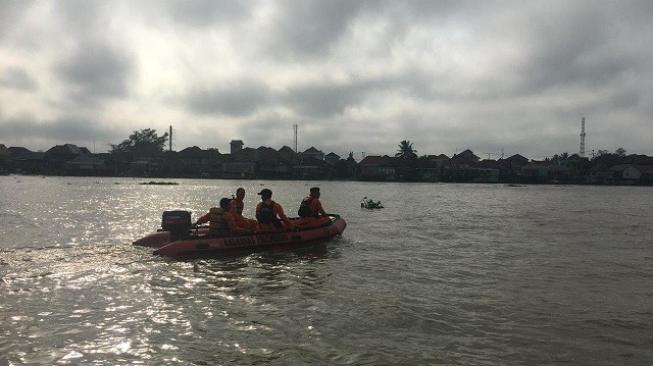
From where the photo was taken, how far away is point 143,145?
364 feet

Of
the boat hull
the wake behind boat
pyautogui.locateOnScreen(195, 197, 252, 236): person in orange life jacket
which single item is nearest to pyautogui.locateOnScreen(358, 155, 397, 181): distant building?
the boat hull

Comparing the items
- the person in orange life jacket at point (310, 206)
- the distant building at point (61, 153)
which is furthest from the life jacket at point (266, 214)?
the distant building at point (61, 153)

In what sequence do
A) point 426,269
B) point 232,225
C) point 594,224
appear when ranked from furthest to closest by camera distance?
point 594,224, point 232,225, point 426,269

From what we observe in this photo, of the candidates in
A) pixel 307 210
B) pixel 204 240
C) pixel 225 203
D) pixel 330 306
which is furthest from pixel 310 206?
pixel 330 306

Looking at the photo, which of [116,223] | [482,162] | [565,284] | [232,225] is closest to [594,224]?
[565,284]

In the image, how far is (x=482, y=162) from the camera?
107625 millimetres

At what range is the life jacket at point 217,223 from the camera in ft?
43.2

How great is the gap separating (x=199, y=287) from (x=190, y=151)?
3712 inches

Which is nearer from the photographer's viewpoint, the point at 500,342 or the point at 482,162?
the point at 500,342

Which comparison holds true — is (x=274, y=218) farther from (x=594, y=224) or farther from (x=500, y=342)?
(x=594, y=224)

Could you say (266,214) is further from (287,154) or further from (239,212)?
(287,154)

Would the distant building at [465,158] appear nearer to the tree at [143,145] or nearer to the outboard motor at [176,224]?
the tree at [143,145]

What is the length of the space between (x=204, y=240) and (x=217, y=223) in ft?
Result: 2.16

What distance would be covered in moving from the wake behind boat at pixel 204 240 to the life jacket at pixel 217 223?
0.24 metres
